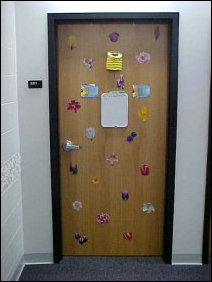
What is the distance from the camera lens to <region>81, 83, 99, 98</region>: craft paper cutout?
2754 millimetres

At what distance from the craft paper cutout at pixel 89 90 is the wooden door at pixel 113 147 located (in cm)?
Result: 3

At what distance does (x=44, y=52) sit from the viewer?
2.66 metres

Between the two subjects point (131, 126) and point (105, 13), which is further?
point (131, 126)

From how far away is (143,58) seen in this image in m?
2.73

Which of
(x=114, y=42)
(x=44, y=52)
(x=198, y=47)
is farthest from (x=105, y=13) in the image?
(x=198, y=47)

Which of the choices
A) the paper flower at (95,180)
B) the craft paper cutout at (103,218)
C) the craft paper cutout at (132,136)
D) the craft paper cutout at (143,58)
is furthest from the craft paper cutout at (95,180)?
the craft paper cutout at (143,58)

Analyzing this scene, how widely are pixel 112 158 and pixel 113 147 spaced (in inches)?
3.5

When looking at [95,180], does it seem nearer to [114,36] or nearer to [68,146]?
[68,146]

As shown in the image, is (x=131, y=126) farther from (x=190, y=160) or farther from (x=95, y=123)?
(x=190, y=160)

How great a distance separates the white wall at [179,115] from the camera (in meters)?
2.60

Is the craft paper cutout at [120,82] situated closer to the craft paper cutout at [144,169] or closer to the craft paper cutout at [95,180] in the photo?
the craft paper cutout at [144,169]

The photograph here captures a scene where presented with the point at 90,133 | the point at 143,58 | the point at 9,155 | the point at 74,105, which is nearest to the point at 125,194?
the point at 90,133

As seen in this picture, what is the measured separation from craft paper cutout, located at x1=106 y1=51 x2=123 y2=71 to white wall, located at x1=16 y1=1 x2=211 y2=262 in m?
0.31

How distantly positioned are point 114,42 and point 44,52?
52 centimetres
